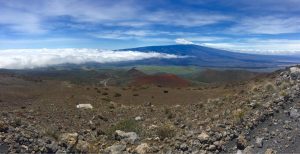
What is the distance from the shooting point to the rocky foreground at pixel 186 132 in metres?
12.3

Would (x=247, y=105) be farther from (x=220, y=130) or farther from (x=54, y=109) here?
(x=54, y=109)

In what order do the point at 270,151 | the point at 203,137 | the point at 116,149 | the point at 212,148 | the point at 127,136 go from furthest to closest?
the point at 127,136 < the point at 116,149 < the point at 203,137 < the point at 212,148 < the point at 270,151

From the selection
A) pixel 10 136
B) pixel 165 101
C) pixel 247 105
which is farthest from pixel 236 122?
pixel 165 101

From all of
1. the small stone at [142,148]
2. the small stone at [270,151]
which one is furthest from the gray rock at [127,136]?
the small stone at [270,151]

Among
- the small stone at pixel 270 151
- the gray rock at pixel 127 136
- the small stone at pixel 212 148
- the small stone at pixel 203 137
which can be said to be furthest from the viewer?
the gray rock at pixel 127 136

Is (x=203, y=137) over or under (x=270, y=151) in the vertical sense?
over

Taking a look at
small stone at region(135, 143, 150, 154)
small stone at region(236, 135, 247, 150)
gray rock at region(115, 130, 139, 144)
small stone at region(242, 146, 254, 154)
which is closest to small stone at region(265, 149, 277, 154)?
small stone at region(242, 146, 254, 154)

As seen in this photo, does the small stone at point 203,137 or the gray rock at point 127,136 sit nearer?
the small stone at point 203,137

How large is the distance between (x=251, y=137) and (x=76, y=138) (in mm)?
6443

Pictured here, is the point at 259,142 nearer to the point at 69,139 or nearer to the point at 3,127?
the point at 69,139

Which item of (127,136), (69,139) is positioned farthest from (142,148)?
(69,139)

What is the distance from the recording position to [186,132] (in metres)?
14.3

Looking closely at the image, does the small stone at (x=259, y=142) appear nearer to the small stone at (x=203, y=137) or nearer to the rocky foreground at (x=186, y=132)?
the rocky foreground at (x=186, y=132)

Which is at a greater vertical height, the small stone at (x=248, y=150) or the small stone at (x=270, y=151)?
the small stone at (x=270, y=151)
